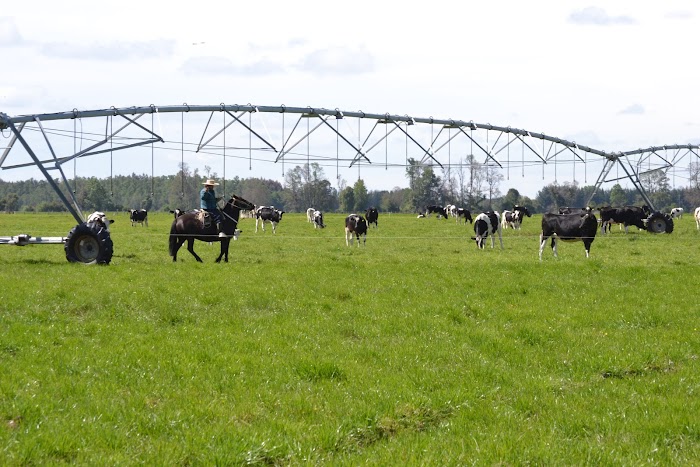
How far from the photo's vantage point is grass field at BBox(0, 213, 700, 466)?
23.6 feet

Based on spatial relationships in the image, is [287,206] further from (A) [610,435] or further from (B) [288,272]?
(A) [610,435]

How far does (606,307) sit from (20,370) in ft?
33.4

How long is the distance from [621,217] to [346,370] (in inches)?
1650

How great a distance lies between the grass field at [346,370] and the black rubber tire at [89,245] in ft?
10.4

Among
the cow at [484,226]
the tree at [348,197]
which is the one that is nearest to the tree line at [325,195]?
the tree at [348,197]

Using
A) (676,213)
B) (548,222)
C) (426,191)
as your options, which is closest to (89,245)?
(548,222)

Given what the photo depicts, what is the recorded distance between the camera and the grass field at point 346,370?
283 inches

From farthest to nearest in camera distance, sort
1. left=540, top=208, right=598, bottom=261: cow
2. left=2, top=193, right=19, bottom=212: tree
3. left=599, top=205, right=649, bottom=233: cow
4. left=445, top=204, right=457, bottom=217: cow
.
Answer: left=2, top=193, right=19, bottom=212: tree, left=445, top=204, right=457, bottom=217: cow, left=599, top=205, right=649, bottom=233: cow, left=540, top=208, right=598, bottom=261: cow

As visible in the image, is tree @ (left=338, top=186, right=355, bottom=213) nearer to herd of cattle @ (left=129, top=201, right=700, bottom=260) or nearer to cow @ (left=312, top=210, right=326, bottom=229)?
herd of cattle @ (left=129, top=201, right=700, bottom=260)

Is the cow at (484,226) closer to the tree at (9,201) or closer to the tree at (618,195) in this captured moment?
the tree at (9,201)

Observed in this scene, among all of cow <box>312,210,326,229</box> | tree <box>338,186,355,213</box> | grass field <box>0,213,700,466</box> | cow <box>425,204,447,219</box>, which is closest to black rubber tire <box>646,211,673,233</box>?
cow <box>312,210,326,229</box>

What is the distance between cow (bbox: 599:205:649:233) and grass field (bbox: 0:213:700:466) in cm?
2910

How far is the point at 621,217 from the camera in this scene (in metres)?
48.8

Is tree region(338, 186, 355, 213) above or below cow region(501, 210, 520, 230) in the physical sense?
above
